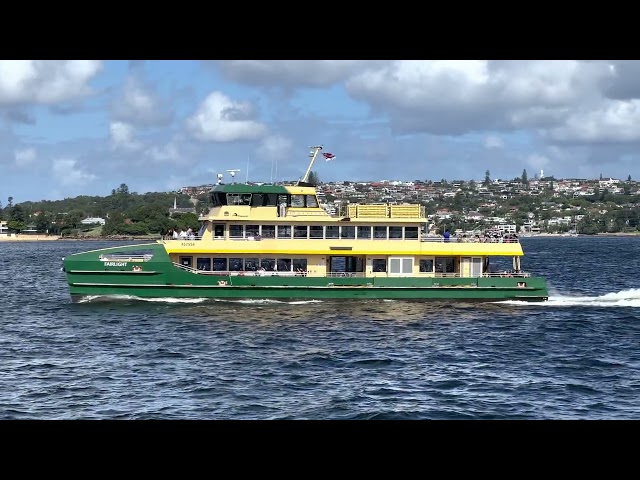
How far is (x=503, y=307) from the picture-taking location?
37094 mm

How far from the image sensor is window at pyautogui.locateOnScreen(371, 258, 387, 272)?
38.4m

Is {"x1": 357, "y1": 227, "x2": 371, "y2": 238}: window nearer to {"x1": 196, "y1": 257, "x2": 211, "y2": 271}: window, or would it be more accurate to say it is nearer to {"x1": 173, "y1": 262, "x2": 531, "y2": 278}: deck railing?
{"x1": 173, "y1": 262, "x2": 531, "y2": 278}: deck railing

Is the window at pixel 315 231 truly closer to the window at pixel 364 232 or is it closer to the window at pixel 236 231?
the window at pixel 364 232

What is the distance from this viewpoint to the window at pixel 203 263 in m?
37.7

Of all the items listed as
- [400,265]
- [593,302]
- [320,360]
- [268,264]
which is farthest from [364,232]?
[320,360]

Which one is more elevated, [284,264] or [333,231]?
[333,231]

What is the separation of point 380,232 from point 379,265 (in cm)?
155

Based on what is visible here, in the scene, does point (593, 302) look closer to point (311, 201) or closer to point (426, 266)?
point (426, 266)

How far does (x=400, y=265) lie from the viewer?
126 feet

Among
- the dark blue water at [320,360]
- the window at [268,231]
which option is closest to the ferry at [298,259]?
the window at [268,231]
